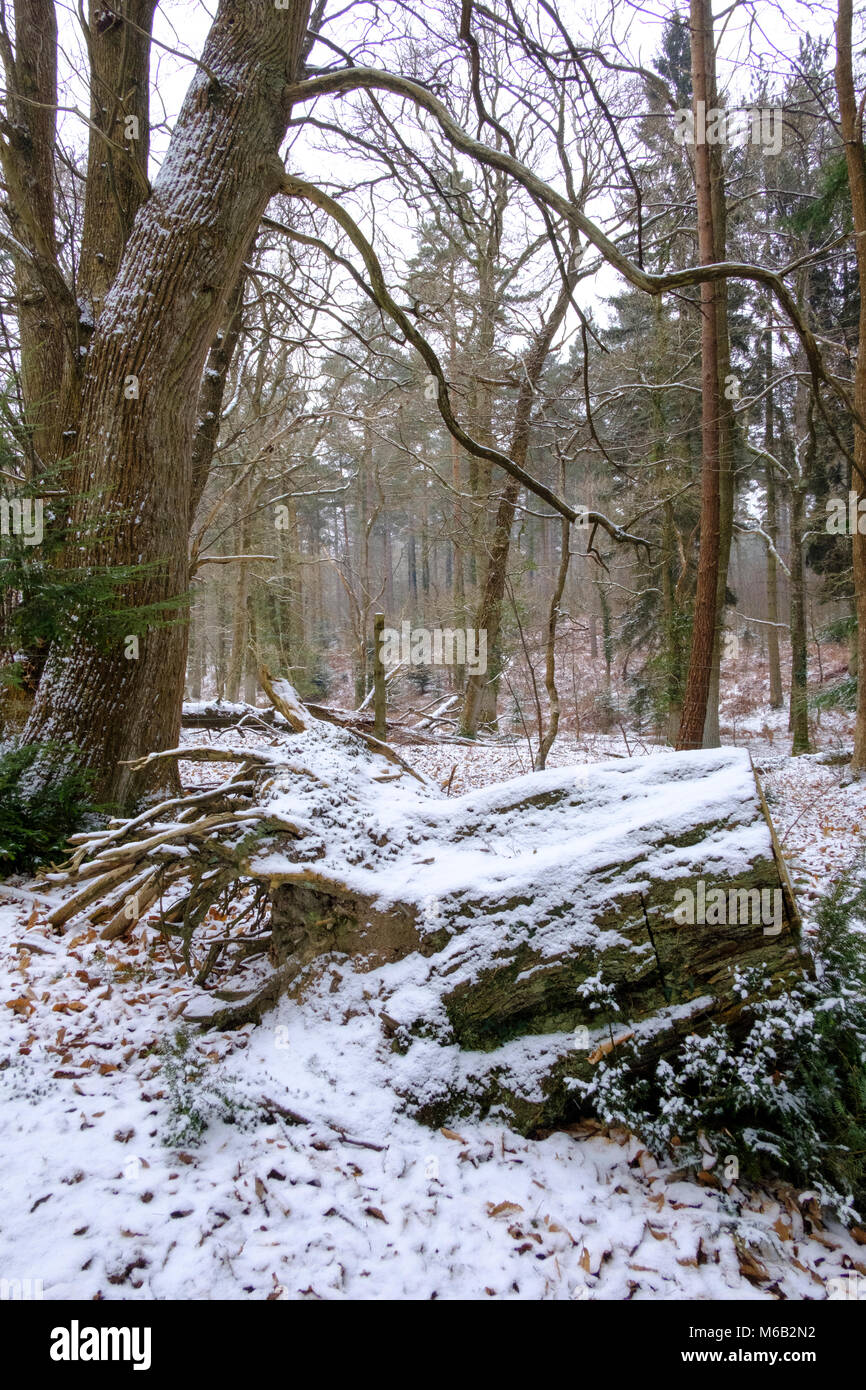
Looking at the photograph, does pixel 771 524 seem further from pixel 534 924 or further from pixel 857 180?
pixel 534 924

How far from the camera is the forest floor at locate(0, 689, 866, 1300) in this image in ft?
6.12

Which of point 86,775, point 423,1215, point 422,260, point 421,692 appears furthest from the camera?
point 421,692

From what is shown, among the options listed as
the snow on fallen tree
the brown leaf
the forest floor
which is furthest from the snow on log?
the brown leaf

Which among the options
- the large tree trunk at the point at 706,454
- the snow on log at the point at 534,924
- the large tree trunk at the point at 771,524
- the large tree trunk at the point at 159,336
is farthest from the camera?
the large tree trunk at the point at 771,524

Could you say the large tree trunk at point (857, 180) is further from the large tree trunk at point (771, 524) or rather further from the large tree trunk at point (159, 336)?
the large tree trunk at point (159, 336)

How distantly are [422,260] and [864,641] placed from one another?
9.04 m

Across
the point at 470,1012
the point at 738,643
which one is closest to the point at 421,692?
the point at 738,643

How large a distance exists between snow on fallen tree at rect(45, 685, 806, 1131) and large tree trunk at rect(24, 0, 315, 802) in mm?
797

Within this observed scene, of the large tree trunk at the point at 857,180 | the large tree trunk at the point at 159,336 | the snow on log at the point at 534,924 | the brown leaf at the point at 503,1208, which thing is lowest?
the brown leaf at the point at 503,1208

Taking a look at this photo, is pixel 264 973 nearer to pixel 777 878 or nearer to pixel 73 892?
pixel 73 892

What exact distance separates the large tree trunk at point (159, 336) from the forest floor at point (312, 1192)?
177 cm

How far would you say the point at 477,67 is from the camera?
3.71 meters

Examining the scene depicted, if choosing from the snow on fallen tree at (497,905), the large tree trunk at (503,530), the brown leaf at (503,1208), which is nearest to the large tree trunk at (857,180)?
the large tree trunk at (503,530)

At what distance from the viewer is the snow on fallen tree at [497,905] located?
2520 mm
